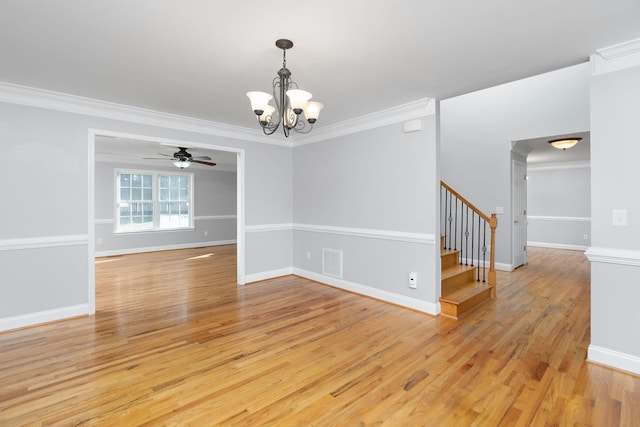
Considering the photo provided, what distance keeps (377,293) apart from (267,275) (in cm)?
202

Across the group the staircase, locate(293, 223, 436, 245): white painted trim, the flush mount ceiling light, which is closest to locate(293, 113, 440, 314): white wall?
locate(293, 223, 436, 245): white painted trim

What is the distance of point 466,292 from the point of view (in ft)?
13.2

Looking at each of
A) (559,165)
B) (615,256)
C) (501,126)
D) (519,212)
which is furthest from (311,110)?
(559,165)

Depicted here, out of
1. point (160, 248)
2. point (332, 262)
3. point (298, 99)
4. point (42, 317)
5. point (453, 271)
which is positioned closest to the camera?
point (298, 99)

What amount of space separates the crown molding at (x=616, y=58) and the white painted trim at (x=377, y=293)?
8.81 ft

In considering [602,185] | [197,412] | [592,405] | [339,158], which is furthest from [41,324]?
[602,185]

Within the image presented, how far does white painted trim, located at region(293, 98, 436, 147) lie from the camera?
369 centimetres

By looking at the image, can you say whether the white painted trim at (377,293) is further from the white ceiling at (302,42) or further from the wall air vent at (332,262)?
the white ceiling at (302,42)

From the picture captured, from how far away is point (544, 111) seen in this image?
5328 millimetres

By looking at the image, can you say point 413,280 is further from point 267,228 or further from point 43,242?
point 43,242

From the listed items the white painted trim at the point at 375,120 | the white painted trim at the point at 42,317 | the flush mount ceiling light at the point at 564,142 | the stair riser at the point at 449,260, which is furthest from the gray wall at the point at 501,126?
the white painted trim at the point at 42,317

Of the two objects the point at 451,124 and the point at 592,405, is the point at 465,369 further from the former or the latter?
the point at 451,124

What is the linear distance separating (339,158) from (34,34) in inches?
138

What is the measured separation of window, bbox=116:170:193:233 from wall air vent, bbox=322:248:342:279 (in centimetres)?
573
